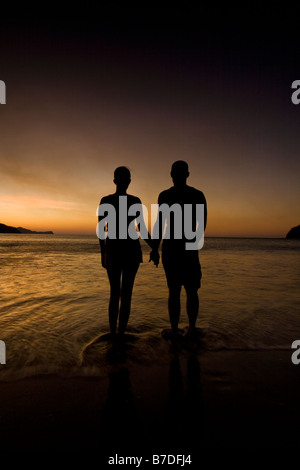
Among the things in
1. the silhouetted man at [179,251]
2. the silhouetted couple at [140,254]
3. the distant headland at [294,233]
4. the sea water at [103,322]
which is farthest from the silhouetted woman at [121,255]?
the distant headland at [294,233]

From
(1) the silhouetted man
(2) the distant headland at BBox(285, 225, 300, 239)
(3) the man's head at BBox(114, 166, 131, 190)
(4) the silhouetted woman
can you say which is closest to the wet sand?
(4) the silhouetted woman

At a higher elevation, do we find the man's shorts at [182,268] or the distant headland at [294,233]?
the distant headland at [294,233]

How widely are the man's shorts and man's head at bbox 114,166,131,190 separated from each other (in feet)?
3.98

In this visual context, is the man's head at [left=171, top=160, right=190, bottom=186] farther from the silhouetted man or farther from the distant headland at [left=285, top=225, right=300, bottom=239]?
the distant headland at [left=285, top=225, right=300, bottom=239]

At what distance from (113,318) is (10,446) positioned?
6.23 feet

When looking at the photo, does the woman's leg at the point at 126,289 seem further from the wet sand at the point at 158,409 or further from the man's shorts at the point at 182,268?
the wet sand at the point at 158,409

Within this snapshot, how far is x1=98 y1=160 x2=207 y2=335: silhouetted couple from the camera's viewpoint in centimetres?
328

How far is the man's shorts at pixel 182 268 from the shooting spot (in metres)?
3.44

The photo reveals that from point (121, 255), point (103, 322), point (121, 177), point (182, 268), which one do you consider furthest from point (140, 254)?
point (103, 322)

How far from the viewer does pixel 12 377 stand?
8.01 ft

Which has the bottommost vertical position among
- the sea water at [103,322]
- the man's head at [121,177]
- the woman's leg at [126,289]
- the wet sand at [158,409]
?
the sea water at [103,322]

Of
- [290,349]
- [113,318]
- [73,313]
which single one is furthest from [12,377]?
[290,349]

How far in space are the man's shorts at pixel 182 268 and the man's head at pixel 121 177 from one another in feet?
3.98

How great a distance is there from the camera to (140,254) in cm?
338
